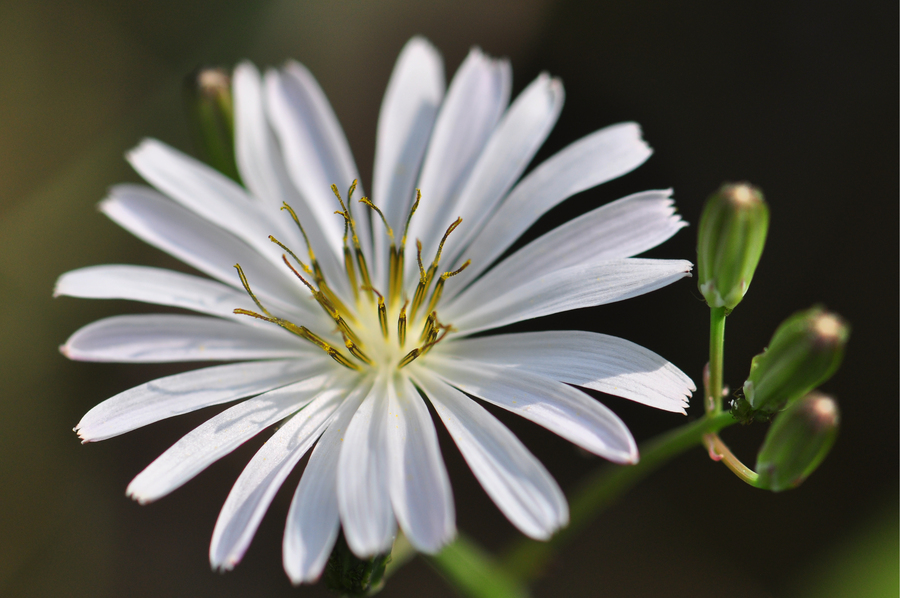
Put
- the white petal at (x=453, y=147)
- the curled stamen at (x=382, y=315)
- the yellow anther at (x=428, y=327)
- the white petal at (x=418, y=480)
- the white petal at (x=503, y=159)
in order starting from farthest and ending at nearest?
the white petal at (x=453, y=147) → the white petal at (x=503, y=159) → the curled stamen at (x=382, y=315) → the yellow anther at (x=428, y=327) → the white petal at (x=418, y=480)

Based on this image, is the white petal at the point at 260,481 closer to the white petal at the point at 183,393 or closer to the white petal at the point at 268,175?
the white petal at the point at 183,393

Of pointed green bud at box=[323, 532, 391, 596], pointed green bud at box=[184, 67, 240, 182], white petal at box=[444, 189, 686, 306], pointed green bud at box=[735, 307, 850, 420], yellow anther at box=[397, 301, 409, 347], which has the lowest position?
pointed green bud at box=[735, 307, 850, 420]

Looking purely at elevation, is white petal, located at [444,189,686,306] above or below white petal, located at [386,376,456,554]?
above

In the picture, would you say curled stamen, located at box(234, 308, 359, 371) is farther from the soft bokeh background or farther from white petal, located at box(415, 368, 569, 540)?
the soft bokeh background

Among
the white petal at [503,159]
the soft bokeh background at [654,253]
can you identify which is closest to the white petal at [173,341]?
the white petal at [503,159]

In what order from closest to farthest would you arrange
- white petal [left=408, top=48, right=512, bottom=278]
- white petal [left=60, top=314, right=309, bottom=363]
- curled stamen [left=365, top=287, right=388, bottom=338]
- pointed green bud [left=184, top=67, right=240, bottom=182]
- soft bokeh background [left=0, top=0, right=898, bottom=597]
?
white petal [left=60, top=314, right=309, bottom=363] < curled stamen [left=365, top=287, right=388, bottom=338] < white petal [left=408, top=48, right=512, bottom=278] < pointed green bud [left=184, top=67, right=240, bottom=182] < soft bokeh background [left=0, top=0, right=898, bottom=597]

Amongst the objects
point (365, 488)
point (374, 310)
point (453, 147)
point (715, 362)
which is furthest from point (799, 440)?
point (453, 147)

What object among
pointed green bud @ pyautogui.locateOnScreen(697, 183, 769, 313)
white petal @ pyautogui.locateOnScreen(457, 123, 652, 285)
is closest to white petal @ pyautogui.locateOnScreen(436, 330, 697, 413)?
pointed green bud @ pyautogui.locateOnScreen(697, 183, 769, 313)
